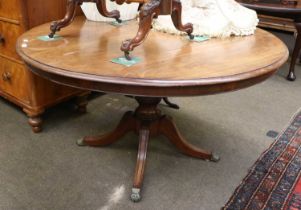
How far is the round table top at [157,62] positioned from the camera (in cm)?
72

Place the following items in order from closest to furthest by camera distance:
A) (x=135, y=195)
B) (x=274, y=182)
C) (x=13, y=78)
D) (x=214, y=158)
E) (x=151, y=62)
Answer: (x=151, y=62) < (x=135, y=195) < (x=274, y=182) < (x=214, y=158) < (x=13, y=78)

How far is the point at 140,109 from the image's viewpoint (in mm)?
1329

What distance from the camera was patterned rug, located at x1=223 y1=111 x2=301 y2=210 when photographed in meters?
1.21

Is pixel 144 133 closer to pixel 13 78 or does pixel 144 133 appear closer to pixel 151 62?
pixel 151 62

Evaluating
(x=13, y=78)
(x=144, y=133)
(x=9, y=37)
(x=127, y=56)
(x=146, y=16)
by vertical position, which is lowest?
(x=144, y=133)

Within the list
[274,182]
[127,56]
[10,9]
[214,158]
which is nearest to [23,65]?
[10,9]

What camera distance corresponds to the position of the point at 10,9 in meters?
1.43

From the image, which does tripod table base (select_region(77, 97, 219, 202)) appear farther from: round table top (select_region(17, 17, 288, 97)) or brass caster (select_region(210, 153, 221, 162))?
round table top (select_region(17, 17, 288, 97))

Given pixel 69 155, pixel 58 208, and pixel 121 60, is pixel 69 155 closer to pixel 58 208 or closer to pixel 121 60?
pixel 58 208

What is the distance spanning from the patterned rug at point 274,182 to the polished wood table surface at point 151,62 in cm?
46

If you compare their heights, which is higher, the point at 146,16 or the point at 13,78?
the point at 146,16

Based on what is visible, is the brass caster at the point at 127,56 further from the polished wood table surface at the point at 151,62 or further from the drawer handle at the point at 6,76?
the drawer handle at the point at 6,76

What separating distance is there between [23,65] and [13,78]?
0.15 m

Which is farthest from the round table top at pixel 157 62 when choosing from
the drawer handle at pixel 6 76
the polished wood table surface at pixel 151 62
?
the drawer handle at pixel 6 76
